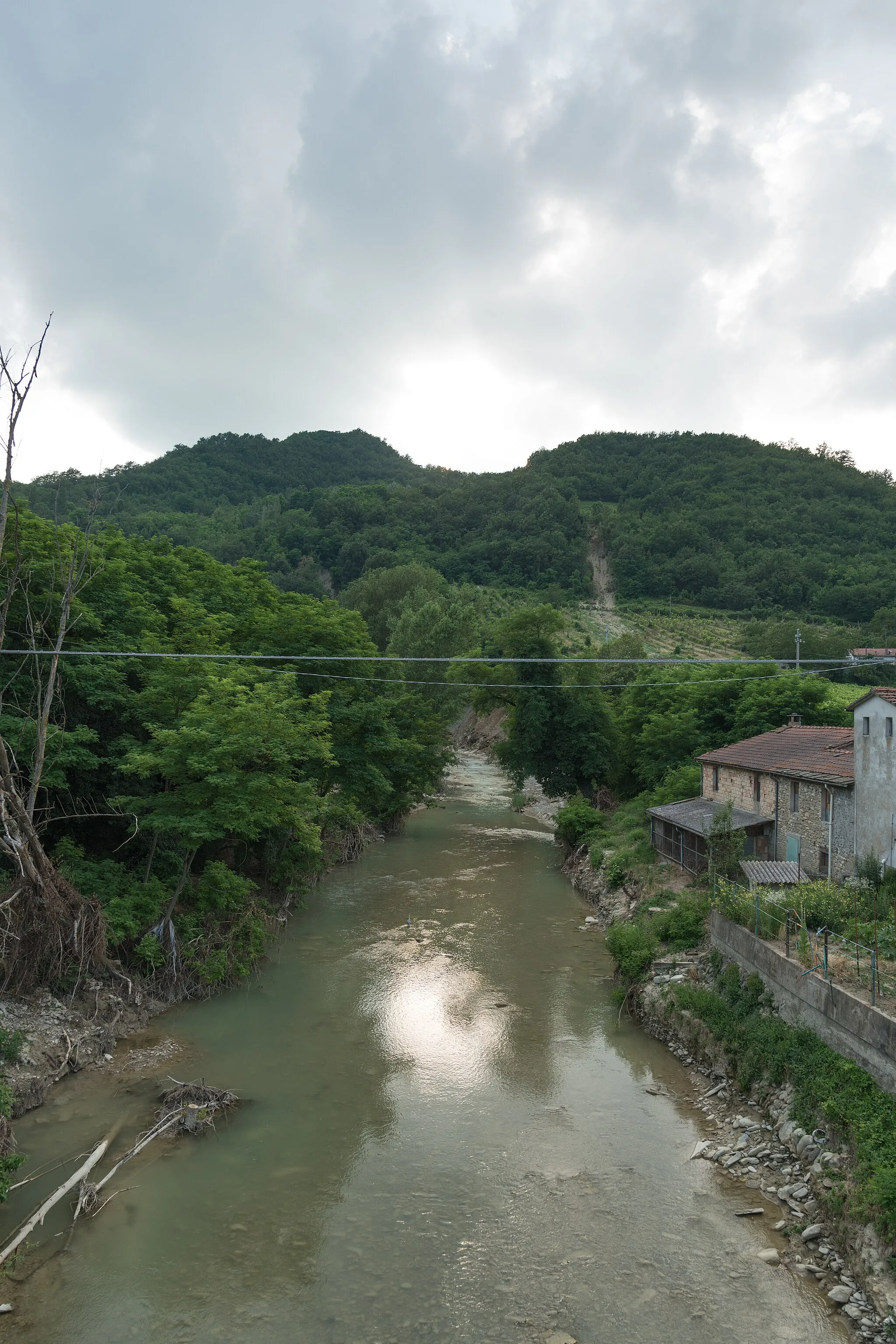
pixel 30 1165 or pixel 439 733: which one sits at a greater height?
pixel 439 733

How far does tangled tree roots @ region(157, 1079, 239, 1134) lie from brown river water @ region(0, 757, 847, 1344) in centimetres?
31

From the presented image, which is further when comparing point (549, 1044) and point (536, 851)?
point (536, 851)

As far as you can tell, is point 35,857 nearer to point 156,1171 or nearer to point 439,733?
point 156,1171

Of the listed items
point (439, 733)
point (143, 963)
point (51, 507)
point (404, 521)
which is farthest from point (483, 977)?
point (404, 521)

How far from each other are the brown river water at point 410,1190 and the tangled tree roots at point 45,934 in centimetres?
221

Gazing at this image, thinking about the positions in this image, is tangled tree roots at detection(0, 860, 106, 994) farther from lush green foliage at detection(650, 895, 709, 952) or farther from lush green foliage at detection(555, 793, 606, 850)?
lush green foliage at detection(555, 793, 606, 850)

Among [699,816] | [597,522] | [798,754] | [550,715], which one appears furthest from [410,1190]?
[597,522]

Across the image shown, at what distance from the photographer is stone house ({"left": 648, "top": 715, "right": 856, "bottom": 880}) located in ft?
69.6

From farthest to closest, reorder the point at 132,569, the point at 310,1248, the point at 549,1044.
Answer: the point at 132,569, the point at 549,1044, the point at 310,1248

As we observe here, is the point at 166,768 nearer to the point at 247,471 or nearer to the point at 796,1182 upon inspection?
the point at 796,1182

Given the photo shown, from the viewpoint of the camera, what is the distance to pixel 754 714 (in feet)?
107

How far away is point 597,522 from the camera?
365 feet

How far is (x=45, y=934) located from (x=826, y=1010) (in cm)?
1426

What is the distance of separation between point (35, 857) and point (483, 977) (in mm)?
11288
